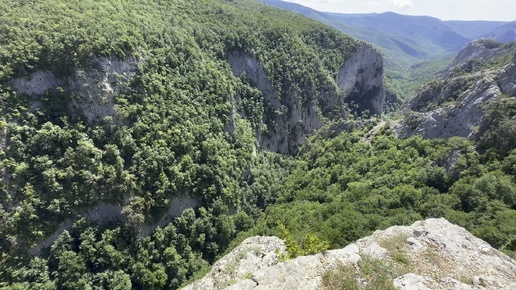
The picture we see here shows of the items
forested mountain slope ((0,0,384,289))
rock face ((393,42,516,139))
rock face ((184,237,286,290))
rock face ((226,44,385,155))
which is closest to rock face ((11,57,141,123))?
forested mountain slope ((0,0,384,289))

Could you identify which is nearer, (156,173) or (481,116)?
(481,116)

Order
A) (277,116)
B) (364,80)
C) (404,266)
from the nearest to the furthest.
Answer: (404,266), (277,116), (364,80)

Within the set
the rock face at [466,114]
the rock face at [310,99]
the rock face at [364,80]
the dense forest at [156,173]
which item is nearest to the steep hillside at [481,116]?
the rock face at [466,114]

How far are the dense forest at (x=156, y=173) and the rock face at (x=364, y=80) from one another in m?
94.9

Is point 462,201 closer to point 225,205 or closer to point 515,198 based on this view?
point 515,198

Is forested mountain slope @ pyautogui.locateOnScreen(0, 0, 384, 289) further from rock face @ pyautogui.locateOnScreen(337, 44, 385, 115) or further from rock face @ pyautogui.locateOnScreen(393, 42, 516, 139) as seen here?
rock face @ pyautogui.locateOnScreen(337, 44, 385, 115)

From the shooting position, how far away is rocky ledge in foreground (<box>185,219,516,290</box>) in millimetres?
22141

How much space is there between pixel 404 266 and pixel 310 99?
130 metres

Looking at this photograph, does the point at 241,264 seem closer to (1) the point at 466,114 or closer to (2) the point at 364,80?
(1) the point at 466,114

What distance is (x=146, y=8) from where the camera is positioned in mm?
104562

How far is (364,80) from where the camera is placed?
639ft

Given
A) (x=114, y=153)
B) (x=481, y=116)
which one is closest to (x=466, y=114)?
(x=481, y=116)

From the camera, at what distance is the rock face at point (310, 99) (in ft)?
420

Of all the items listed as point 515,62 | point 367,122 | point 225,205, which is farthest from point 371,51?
point 225,205
